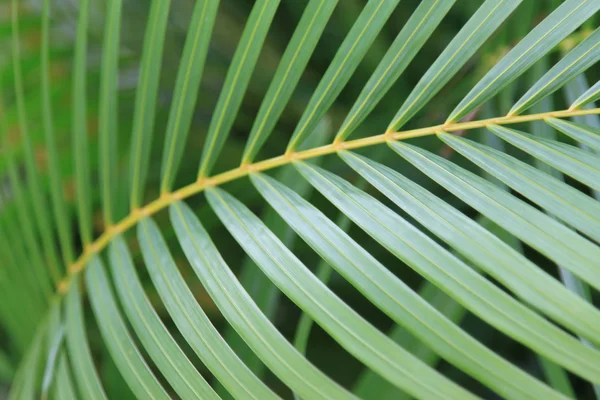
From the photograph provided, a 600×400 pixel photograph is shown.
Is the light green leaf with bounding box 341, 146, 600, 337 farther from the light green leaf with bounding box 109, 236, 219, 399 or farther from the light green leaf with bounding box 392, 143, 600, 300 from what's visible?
the light green leaf with bounding box 109, 236, 219, 399

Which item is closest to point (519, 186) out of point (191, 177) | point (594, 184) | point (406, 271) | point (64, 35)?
point (594, 184)

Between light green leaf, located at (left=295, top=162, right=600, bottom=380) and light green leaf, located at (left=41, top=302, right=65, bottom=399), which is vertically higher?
light green leaf, located at (left=41, top=302, right=65, bottom=399)

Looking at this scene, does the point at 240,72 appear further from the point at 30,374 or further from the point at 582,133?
the point at 30,374

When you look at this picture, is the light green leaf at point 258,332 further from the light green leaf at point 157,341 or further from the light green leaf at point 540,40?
the light green leaf at point 540,40

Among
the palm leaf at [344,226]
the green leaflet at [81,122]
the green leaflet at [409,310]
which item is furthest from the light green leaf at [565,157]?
the green leaflet at [81,122]

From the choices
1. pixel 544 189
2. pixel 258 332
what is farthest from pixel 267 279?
pixel 544 189

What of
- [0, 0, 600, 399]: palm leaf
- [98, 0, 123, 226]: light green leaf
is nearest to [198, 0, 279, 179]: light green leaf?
[0, 0, 600, 399]: palm leaf
